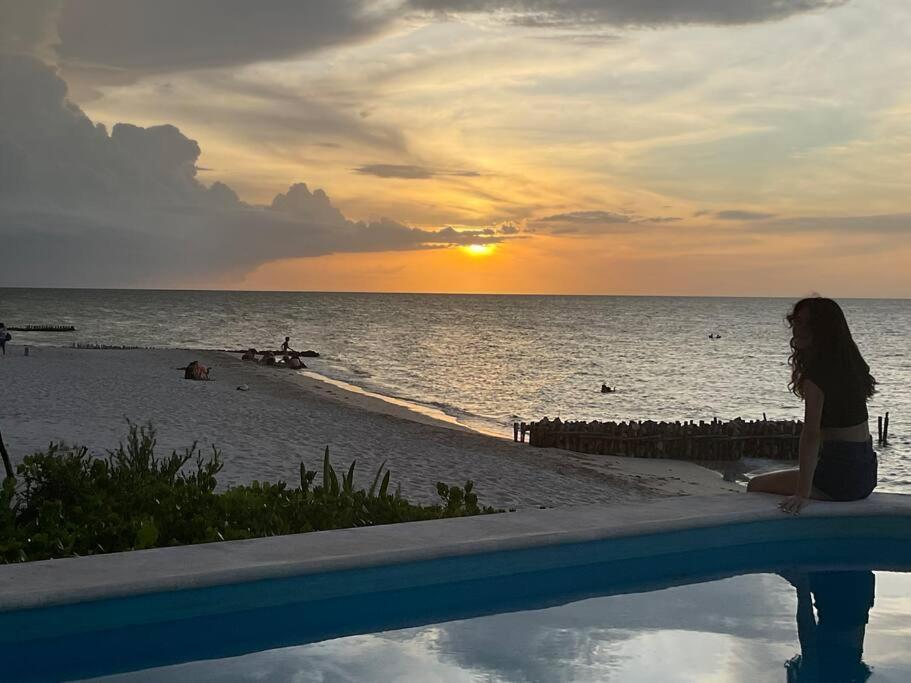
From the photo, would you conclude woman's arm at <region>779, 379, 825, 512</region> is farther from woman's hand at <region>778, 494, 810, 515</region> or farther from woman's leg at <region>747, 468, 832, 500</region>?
woman's leg at <region>747, 468, 832, 500</region>

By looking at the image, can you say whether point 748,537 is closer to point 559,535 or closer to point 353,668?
point 559,535

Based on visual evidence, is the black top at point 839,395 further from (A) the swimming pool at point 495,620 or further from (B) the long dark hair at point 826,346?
(A) the swimming pool at point 495,620

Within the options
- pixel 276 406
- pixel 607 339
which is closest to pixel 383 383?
pixel 276 406

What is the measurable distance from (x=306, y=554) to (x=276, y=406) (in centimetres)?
2108

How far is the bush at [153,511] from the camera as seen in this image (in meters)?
6.09

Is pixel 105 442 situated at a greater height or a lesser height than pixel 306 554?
lesser

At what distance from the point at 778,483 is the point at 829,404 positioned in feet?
2.89

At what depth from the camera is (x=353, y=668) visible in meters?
4.34

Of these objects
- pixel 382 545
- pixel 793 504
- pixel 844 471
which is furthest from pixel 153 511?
pixel 844 471

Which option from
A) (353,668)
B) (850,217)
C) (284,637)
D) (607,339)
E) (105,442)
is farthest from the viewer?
(607,339)

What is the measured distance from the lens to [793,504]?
20.5 feet

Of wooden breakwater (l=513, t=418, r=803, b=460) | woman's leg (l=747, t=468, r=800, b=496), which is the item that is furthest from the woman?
wooden breakwater (l=513, t=418, r=803, b=460)

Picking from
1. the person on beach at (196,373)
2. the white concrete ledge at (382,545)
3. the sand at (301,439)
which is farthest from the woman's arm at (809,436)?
the person on beach at (196,373)

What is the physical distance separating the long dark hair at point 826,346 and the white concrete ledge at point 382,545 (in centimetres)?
99
